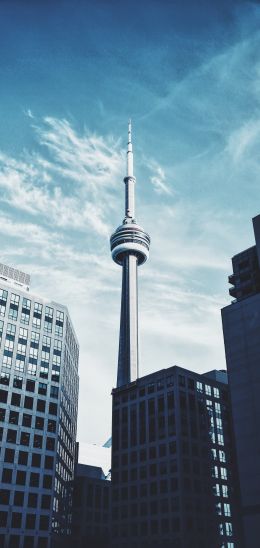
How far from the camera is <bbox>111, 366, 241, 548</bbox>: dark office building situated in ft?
372

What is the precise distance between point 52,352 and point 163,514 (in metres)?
42.0

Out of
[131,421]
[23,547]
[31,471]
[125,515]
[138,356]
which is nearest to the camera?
[23,547]

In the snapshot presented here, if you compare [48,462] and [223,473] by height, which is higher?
[223,473]

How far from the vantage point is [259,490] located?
284ft

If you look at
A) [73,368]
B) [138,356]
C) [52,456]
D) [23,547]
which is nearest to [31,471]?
[52,456]

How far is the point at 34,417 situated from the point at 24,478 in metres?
12.4

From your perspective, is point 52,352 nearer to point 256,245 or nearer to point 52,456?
point 52,456

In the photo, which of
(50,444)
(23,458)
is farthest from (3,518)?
(50,444)

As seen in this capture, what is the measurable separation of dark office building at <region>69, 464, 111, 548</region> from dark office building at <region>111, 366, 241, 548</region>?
16018 mm

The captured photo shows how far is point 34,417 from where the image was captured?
113750 mm

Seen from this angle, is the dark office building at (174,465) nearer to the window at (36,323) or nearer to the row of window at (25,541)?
the row of window at (25,541)

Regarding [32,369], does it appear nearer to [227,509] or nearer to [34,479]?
[34,479]

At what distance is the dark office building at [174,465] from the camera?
113m

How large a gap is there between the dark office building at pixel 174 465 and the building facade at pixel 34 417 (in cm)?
1340
